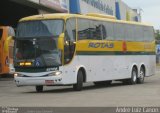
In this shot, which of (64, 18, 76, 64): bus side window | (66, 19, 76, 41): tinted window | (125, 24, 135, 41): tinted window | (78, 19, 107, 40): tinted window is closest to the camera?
(64, 18, 76, 64): bus side window

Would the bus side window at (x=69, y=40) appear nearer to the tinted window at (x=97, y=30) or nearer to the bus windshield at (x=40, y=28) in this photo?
the bus windshield at (x=40, y=28)

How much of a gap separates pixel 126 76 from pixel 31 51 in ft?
25.0

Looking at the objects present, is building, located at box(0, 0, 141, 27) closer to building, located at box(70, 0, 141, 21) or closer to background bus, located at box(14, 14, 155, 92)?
building, located at box(70, 0, 141, 21)

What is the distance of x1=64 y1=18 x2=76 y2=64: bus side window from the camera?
2277 cm

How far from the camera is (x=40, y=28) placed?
2306 centimetres

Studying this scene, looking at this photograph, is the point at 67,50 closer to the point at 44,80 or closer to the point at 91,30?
the point at 44,80

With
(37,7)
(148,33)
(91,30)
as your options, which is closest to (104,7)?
(37,7)

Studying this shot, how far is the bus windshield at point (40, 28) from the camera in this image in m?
22.8

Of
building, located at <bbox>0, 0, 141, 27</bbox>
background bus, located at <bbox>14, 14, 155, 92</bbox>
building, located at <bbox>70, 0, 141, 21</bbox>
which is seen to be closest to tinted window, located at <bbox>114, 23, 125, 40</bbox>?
background bus, located at <bbox>14, 14, 155, 92</bbox>

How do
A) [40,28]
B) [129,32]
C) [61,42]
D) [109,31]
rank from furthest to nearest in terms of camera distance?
[129,32]
[109,31]
[40,28]
[61,42]

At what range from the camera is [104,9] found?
5750cm

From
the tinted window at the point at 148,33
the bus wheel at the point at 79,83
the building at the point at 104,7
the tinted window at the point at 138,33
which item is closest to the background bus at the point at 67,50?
the bus wheel at the point at 79,83

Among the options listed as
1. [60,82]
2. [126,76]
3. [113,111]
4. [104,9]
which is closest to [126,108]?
[113,111]

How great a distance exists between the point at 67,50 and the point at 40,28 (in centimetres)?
140
